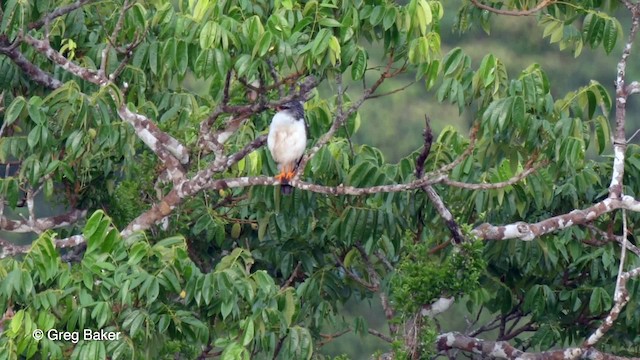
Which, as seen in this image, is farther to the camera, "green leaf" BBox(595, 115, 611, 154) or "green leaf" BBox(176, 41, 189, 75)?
"green leaf" BBox(595, 115, 611, 154)

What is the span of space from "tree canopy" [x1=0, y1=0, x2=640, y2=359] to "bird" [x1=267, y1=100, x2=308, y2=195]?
0.08 metres

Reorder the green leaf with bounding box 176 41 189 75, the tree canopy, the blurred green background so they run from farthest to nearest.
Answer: the blurred green background → the green leaf with bounding box 176 41 189 75 → the tree canopy

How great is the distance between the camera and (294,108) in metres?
6.59

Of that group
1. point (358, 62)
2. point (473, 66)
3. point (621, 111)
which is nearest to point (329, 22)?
point (358, 62)

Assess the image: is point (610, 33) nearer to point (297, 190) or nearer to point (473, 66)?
point (297, 190)

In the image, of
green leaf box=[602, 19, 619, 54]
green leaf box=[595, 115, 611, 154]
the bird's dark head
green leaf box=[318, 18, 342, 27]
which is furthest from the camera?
the bird's dark head

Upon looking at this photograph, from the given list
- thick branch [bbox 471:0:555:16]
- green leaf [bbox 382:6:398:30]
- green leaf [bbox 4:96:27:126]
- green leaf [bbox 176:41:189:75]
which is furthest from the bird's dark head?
green leaf [bbox 4:96:27:126]

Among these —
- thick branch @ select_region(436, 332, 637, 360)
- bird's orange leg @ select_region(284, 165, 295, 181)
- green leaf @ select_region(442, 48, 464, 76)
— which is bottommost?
thick branch @ select_region(436, 332, 637, 360)

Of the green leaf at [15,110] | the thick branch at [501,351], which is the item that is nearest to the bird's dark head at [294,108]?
the green leaf at [15,110]

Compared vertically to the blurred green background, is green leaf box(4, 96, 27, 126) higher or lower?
higher

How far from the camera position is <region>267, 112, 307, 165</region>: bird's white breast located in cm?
659

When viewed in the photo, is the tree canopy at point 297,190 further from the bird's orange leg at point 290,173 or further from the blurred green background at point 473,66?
the blurred green background at point 473,66

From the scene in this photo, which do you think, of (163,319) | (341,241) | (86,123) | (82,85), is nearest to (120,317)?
(163,319)

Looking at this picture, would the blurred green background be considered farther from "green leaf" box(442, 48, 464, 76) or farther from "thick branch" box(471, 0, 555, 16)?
"green leaf" box(442, 48, 464, 76)
